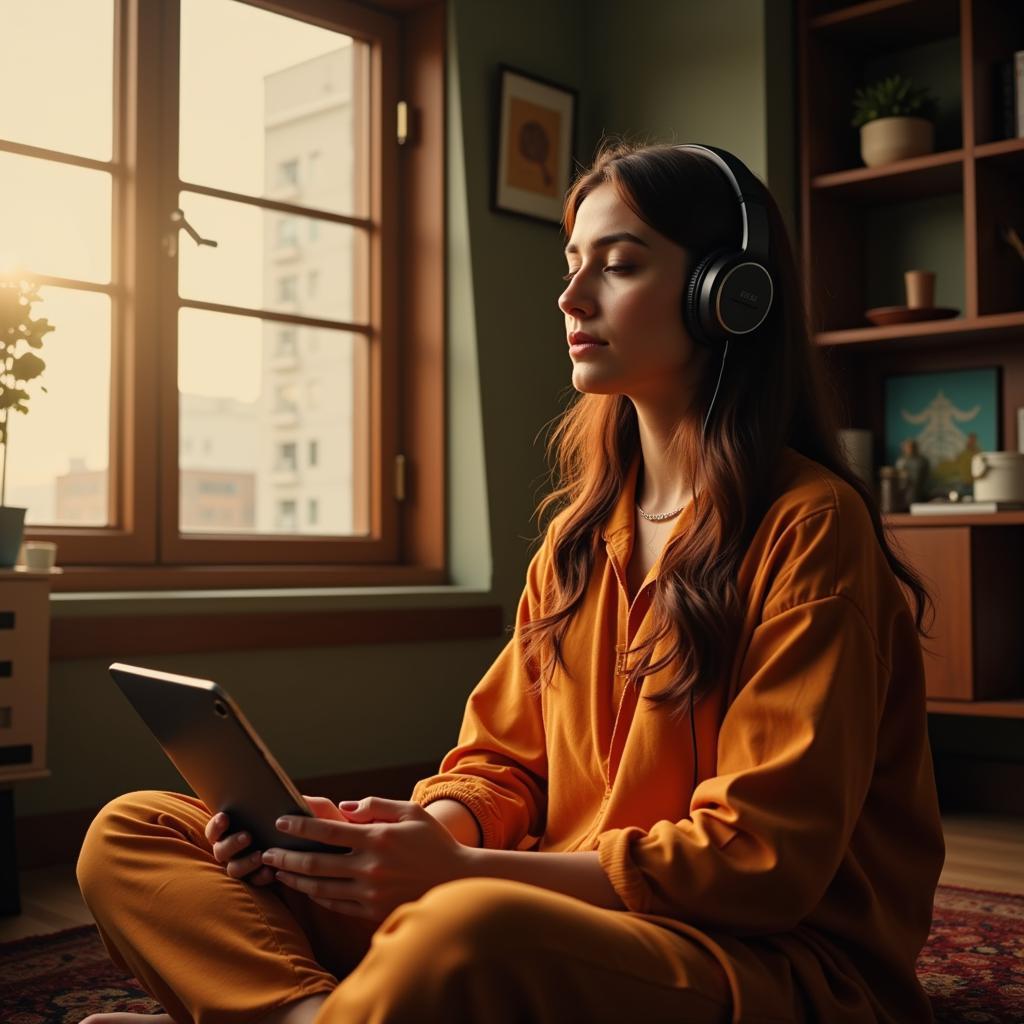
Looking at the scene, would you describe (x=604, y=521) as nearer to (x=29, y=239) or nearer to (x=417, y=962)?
(x=417, y=962)

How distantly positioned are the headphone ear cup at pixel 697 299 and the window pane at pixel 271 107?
2229 millimetres

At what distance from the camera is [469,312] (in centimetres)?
364

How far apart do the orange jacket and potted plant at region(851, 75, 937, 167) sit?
240cm

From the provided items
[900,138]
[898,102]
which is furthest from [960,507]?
[898,102]

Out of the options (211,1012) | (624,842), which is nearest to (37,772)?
(211,1012)

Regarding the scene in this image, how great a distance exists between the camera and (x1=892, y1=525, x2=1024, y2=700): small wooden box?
3189mm

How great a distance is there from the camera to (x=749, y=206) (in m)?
1.35

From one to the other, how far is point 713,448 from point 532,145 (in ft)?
8.79

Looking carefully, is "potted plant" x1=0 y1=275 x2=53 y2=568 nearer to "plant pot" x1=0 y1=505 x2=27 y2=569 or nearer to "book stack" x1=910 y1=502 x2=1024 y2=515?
"plant pot" x1=0 y1=505 x2=27 y2=569

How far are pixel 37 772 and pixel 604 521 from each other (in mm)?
1361

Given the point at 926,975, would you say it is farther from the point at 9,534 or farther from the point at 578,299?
the point at 9,534

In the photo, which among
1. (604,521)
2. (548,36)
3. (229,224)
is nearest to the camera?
(604,521)

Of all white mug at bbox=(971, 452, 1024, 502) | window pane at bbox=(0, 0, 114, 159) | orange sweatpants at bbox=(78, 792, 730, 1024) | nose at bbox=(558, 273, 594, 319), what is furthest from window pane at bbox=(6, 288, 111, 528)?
white mug at bbox=(971, 452, 1024, 502)

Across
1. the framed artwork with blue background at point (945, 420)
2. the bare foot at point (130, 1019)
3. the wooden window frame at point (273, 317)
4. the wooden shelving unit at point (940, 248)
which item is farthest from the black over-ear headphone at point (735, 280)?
the framed artwork with blue background at point (945, 420)
